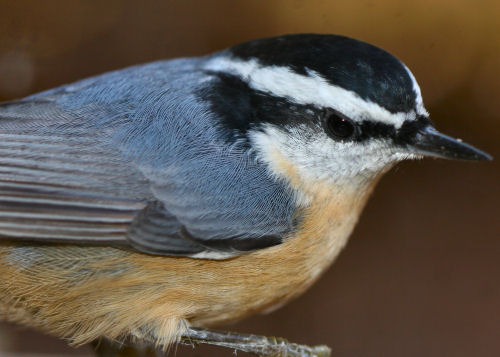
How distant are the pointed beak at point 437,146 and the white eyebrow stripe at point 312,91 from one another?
6cm

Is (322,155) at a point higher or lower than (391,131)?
lower

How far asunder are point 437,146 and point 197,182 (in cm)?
63

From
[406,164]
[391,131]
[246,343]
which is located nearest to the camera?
[391,131]

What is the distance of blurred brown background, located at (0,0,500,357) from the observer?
3008 mm

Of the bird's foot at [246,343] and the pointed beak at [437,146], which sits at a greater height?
the pointed beak at [437,146]

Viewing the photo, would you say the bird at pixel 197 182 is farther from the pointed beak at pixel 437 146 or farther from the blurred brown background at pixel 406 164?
the blurred brown background at pixel 406 164

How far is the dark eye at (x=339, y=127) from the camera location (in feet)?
6.73

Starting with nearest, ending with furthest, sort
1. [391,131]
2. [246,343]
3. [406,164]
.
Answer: [391,131], [246,343], [406,164]

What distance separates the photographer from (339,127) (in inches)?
81.7

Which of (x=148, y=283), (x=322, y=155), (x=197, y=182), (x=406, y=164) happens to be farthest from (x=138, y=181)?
(x=406, y=164)

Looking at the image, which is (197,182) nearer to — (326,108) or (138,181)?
(138,181)

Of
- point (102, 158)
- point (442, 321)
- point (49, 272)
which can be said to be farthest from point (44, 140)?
point (442, 321)

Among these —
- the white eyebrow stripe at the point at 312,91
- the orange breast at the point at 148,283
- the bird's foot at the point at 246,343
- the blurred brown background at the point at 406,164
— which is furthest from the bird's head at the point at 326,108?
the blurred brown background at the point at 406,164

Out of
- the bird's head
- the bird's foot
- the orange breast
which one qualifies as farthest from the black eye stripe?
the bird's foot
